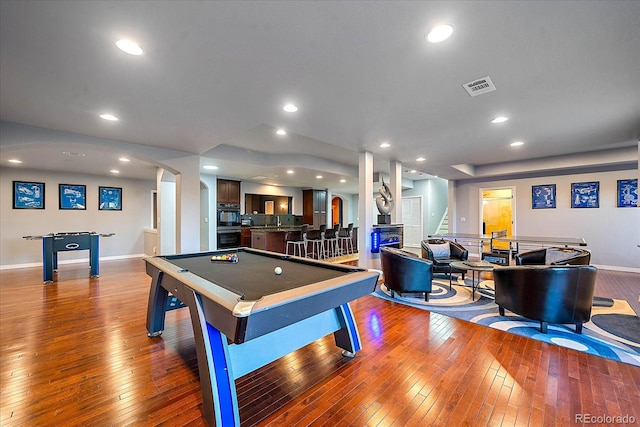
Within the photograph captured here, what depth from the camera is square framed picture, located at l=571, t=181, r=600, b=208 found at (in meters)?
6.49

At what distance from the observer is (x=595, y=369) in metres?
2.23

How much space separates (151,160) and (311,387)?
4.74m

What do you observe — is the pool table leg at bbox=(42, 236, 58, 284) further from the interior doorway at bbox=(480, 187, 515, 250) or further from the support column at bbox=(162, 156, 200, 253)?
the interior doorway at bbox=(480, 187, 515, 250)

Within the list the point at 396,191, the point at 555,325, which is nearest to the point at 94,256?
the point at 396,191

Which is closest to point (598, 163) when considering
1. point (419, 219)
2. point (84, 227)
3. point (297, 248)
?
point (419, 219)

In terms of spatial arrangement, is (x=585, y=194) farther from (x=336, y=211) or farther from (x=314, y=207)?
(x=336, y=211)

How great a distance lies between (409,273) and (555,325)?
5.71 feet

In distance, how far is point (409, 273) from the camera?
390cm

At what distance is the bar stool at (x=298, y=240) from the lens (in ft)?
22.7

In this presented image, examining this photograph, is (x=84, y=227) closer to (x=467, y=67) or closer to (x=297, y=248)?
(x=297, y=248)

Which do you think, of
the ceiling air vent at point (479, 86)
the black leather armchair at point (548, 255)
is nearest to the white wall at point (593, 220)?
the black leather armchair at point (548, 255)

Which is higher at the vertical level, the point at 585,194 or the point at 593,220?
the point at 585,194

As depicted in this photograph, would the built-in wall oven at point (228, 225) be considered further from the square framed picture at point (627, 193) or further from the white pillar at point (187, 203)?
the square framed picture at point (627, 193)

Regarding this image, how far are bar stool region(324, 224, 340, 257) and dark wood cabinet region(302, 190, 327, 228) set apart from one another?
8.35 ft
